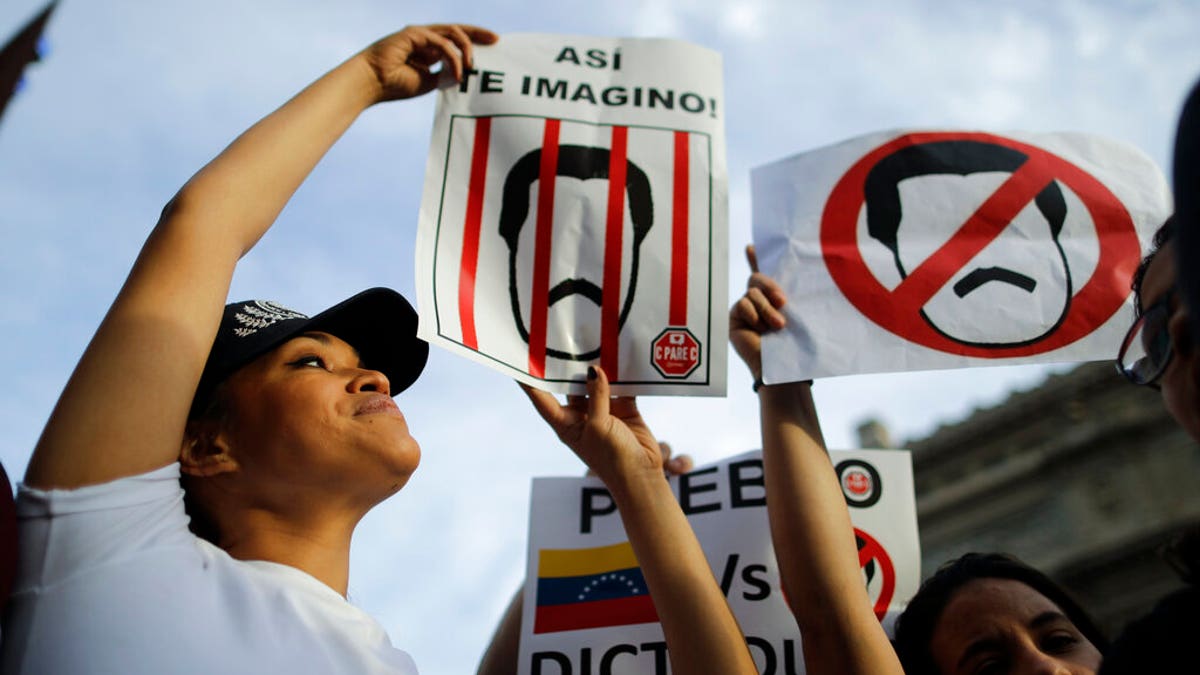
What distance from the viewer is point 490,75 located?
332 centimetres

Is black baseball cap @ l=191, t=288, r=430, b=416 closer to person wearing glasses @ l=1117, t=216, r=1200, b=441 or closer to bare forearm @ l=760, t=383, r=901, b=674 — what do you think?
bare forearm @ l=760, t=383, r=901, b=674

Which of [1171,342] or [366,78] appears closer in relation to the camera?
[1171,342]

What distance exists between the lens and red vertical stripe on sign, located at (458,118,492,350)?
2.84m

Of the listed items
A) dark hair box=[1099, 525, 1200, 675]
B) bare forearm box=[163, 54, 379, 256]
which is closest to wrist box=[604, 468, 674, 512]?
bare forearm box=[163, 54, 379, 256]

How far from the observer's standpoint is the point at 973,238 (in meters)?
3.29

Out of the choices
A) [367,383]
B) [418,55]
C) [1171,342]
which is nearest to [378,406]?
[367,383]

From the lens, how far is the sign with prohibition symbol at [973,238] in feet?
10.0

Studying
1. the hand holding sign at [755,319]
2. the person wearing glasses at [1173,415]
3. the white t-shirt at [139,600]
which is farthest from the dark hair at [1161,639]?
the hand holding sign at [755,319]

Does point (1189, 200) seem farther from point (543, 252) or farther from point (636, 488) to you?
point (543, 252)

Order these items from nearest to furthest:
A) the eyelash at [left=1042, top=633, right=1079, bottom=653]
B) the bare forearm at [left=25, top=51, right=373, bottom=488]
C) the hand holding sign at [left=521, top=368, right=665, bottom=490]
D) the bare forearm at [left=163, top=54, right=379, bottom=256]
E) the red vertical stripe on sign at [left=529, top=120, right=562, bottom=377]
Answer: the bare forearm at [left=25, top=51, right=373, bottom=488], the bare forearm at [left=163, top=54, right=379, bottom=256], the eyelash at [left=1042, top=633, right=1079, bottom=653], the hand holding sign at [left=521, top=368, right=665, bottom=490], the red vertical stripe on sign at [left=529, top=120, right=562, bottom=377]

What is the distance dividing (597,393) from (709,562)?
2.32 feet

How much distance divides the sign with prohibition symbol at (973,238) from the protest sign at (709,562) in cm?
56

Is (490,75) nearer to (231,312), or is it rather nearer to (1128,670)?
(231,312)

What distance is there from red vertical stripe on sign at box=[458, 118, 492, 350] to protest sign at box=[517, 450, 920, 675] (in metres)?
0.78
